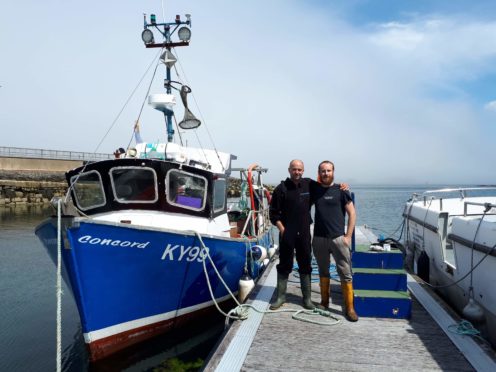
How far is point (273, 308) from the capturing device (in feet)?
18.9

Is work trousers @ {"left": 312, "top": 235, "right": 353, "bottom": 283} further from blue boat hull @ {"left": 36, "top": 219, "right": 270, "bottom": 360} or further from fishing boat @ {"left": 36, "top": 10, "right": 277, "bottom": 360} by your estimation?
blue boat hull @ {"left": 36, "top": 219, "right": 270, "bottom": 360}

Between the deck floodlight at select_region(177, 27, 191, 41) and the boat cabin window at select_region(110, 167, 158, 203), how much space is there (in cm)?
422

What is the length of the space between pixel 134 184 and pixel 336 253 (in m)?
3.72

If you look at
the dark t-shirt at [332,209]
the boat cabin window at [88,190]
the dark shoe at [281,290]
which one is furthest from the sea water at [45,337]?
the dark t-shirt at [332,209]

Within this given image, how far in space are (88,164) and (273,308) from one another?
13.5 feet

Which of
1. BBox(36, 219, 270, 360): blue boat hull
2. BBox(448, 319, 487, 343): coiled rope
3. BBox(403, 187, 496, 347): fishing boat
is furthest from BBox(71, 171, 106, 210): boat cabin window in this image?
BBox(403, 187, 496, 347): fishing boat

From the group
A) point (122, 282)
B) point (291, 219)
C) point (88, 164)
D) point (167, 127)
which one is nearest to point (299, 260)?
point (291, 219)

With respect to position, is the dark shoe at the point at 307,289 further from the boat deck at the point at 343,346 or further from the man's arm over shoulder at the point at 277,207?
the man's arm over shoulder at the point at 277,207

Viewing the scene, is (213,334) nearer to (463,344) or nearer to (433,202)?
(463,344)

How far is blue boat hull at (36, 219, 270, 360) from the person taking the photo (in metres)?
5.55

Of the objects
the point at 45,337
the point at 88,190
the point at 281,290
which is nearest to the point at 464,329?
the point at 281,290

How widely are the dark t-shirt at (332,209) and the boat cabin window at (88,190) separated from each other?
3.93 metres

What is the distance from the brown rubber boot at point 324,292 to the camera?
5.68 m

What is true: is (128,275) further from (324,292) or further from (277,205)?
(324,292)
